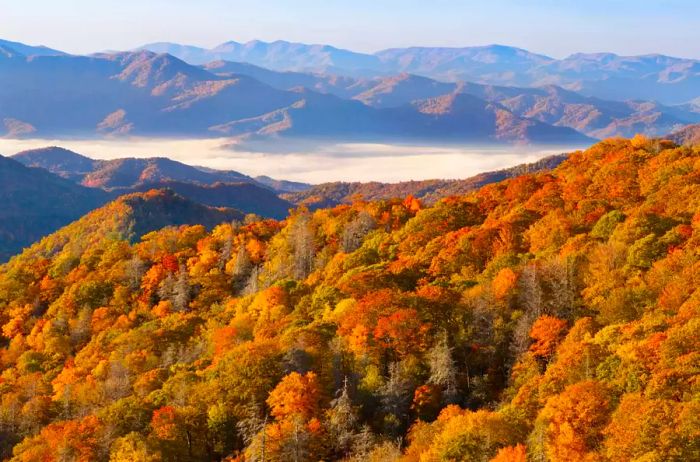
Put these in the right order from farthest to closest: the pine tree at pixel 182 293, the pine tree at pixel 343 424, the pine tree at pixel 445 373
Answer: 1. the pine tree at pixel 182 293
2. the pine tree at pixel 445 373
3. the pine tree at pixel 343 424

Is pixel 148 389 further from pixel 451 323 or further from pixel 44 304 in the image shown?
pixel 44 304

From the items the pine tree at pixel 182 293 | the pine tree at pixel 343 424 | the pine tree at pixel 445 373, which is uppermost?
the pine tree at pixel 445 373

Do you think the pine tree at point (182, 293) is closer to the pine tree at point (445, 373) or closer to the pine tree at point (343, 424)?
the pine tree at point (343, 424)

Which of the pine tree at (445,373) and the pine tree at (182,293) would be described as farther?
the pine tree at (182,293)

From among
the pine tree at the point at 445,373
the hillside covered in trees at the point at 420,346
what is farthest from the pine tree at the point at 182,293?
the pine tree at the point at 445,373

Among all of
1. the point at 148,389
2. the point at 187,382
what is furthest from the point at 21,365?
the point at 187,382

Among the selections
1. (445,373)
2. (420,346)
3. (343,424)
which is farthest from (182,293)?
(445,373)

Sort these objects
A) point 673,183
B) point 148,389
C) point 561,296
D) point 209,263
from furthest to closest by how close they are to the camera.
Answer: point 209,263 < point 673,183 < point 148,389 < point 561,296

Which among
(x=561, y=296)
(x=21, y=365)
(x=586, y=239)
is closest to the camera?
(x=561, y=296)
